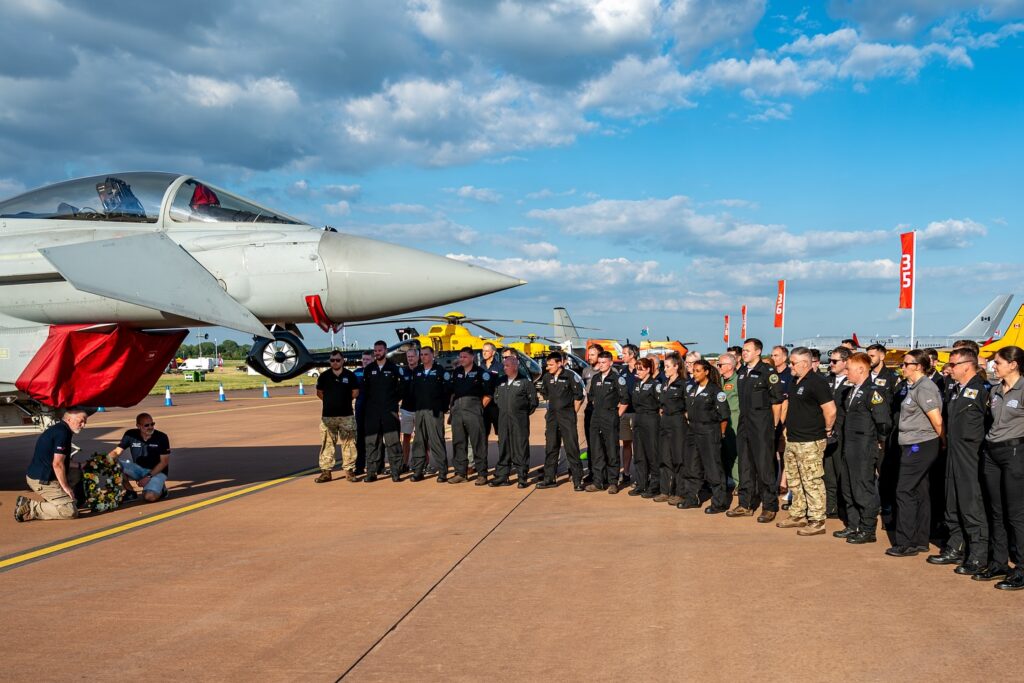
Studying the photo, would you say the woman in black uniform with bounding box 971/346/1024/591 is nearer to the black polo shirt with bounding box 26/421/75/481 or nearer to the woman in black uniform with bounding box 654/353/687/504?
the woman in black uniform with bounding box 654/353/687/504

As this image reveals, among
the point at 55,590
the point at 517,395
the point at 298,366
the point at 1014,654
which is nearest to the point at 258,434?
the point at 298,366

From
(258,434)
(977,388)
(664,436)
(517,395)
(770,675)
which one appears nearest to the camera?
(770,675)

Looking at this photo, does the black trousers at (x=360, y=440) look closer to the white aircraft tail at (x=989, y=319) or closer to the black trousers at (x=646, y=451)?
the black trousers at (x=646, y=451)

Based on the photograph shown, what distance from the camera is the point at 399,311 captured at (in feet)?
22.2

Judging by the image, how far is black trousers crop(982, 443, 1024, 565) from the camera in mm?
4789

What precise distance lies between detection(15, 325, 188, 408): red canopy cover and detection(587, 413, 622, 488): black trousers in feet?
16.3

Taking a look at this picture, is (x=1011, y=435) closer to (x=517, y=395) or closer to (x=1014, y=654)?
(x=1014, y=654)

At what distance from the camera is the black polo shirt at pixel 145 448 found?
27.2ft

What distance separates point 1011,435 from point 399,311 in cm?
492

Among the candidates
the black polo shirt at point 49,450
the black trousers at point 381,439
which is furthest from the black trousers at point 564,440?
the black polo shirt at point 49,450

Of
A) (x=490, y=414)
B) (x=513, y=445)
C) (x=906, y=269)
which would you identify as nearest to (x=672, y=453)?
(x=513, y=445)

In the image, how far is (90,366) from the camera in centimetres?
721

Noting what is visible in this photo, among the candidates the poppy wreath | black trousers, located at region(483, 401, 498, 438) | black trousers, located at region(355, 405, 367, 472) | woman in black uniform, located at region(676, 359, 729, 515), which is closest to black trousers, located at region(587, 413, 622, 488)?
woman in black uniform, located at region(676, 359, 729, 515)

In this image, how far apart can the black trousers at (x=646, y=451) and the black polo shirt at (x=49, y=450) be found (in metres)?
5.99
